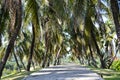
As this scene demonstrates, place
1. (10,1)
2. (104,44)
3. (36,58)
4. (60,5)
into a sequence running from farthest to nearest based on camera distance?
1. (36,58)
2. (104,44)
3. (60,5)
4. (10,1)

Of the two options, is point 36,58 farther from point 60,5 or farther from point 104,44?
point 60,5

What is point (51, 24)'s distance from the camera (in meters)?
34.3

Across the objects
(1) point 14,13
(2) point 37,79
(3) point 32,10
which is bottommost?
(2) point 37,79

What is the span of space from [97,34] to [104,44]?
11.9m

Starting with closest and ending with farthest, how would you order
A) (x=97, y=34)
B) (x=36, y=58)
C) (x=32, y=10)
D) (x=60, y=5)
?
(x=60, y=5) → (x=32, y=10) → (x=97, y=34) → (x=36, y=58)

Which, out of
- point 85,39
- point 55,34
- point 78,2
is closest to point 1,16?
point 78,2

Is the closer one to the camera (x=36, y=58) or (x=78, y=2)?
(x=78, y=2)

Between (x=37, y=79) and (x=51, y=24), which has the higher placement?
(x=51, y=24)

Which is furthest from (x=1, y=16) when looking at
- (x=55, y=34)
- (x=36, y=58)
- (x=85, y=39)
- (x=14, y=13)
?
(x=36, y=58)

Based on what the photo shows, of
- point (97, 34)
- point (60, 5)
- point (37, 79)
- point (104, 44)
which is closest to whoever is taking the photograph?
point (37, 79)

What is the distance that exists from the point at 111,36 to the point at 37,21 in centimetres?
1844

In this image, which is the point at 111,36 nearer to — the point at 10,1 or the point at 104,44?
the point at 104,44

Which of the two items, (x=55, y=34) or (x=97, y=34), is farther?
(x=55, y=34)

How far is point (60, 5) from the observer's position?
19.9 meters
